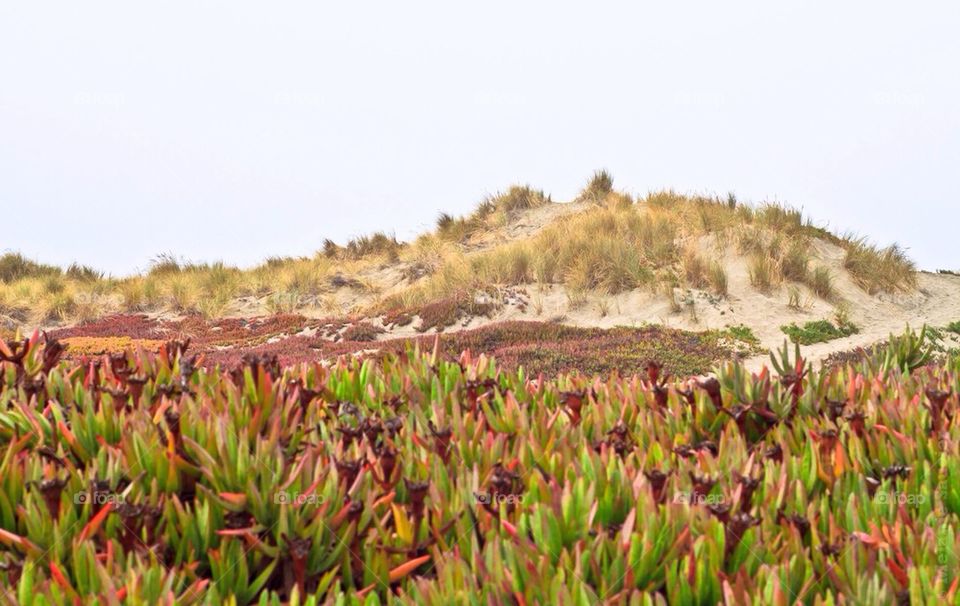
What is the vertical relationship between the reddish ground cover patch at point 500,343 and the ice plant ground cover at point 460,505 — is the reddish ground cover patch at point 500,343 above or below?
below

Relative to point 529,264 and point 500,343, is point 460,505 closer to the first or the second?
point 500,343

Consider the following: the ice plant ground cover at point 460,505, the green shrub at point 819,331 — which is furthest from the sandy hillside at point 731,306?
the ice plant ground cover at point 460,505

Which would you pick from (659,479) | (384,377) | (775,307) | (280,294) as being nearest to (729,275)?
(775,307)

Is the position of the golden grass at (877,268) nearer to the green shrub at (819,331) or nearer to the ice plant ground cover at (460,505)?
the green shrub at (819,331)

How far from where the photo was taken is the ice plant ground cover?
200 centimetres

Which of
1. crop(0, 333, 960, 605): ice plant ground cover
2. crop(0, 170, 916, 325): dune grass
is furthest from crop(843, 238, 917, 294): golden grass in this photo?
crop(0, 333, 960, 605): ice plant ground cover

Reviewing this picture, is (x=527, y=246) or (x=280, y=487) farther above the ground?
(x=527, y=246)

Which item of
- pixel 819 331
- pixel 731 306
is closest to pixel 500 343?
pixel 731 306

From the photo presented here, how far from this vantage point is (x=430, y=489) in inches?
95.9

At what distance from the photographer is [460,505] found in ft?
7.98

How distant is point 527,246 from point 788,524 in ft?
66.5

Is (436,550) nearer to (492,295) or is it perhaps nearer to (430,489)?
(430,489)

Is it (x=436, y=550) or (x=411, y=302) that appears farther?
(x=411, y=302)

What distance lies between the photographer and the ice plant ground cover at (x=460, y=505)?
1997 millimetres
